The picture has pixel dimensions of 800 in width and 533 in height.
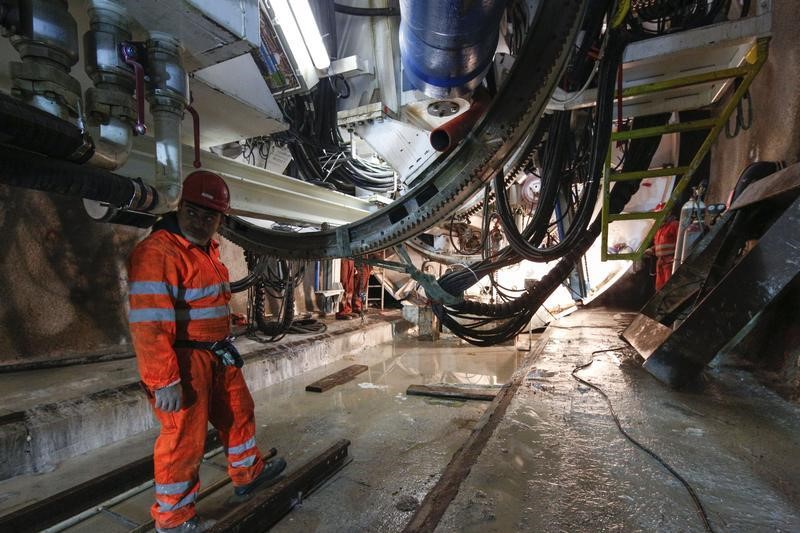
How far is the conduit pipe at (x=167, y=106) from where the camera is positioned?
1.93 meters

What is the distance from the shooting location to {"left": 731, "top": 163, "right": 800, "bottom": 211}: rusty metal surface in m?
2.47

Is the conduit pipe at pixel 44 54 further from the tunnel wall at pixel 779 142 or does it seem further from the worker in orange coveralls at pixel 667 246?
the worker in orange coveralls at pixel 667 246

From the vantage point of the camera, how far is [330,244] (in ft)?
9.91

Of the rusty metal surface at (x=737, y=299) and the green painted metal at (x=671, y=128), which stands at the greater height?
the green painted metal at (x=671, y=128)

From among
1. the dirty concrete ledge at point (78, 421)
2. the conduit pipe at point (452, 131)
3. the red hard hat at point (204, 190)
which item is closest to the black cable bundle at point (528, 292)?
the conduit pipe at point (452, 131)

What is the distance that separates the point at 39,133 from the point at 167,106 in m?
0.86

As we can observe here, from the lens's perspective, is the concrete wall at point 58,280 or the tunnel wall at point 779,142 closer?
the tunnel wall at point 779,142

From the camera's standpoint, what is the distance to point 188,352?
6.53 feet

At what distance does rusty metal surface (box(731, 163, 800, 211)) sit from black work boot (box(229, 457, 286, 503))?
395 centimetres

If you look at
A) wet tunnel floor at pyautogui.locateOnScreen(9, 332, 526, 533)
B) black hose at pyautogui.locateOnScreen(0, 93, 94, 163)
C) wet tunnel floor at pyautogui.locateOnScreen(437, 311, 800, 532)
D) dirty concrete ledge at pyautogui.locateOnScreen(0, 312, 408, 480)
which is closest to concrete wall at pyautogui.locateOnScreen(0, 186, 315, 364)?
dirty concrete ledge at pyautogui.locateOnScreen(0, 312, 408, 480)

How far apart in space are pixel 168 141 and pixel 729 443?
351 centimetres

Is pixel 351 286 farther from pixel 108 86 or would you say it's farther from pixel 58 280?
pixel 108 86

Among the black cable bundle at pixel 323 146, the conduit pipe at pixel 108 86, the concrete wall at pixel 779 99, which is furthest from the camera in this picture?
the black cable bundle at pixel 323 146

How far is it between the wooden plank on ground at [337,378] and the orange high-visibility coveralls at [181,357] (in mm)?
2728
